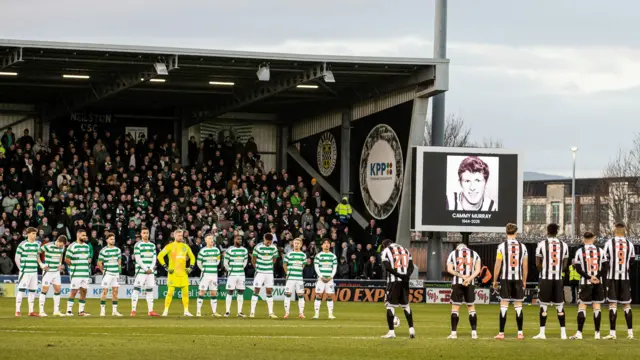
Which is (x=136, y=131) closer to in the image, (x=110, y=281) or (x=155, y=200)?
(x=155, y=200)

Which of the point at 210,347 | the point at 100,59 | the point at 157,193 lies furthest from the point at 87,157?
the point at 210,347

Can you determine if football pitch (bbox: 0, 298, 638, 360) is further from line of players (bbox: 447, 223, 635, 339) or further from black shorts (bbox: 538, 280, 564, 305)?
black shorts (bbox: 538, 280, 564, 305)

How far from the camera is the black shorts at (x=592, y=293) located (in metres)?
24.0

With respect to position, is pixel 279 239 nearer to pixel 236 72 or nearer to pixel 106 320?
pixel 236 72

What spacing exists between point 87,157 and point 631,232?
46580 millimetres

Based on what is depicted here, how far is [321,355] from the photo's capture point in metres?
19.0

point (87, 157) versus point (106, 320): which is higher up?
point (87, 157)

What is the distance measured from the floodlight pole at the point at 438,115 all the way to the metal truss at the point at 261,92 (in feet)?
16.6

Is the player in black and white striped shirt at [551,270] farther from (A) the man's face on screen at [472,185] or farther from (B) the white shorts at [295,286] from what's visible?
(A) the man's face on screen at [472,185]

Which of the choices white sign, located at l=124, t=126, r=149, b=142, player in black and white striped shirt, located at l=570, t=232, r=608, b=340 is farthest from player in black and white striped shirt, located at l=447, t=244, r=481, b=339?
white sign, located at l=124, t=126, r=149, b=142

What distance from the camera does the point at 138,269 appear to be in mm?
31297

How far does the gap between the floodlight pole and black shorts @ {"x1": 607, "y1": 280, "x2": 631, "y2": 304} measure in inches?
900

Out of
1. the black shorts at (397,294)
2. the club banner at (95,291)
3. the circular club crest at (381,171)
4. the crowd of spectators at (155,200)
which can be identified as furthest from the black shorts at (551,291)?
the circular club crest at (381,171)

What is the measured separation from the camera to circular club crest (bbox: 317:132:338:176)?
A: 5409 centimetres
